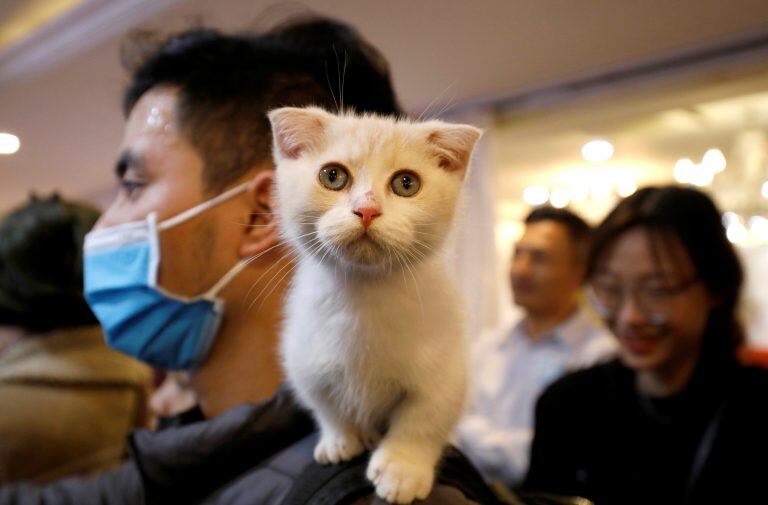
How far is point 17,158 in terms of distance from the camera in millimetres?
1414

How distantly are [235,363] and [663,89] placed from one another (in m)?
1.02

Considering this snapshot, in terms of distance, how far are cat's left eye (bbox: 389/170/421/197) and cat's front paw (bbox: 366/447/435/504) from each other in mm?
276

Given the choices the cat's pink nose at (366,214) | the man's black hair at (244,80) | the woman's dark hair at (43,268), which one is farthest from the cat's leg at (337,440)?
the woman's dark hair at (43,268)

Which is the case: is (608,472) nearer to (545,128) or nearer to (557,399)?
(557,399)

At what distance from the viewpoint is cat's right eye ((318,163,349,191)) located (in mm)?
519

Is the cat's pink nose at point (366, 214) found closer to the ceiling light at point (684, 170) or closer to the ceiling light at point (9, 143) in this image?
the ceiling light at point (684, 170)

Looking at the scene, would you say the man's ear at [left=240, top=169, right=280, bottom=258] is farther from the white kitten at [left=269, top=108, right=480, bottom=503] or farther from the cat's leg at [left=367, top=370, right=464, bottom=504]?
the cat's leg at [left=367, top=370, right=464, bottom=504]

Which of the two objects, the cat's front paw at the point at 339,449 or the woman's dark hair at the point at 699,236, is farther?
the woman's dark hair at the point at 699,236

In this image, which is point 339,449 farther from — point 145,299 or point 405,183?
point 145,299

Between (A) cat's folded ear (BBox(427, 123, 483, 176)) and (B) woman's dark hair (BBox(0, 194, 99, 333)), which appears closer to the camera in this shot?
(A) cat's folded ear (BBox(427, 123, 483, 176))

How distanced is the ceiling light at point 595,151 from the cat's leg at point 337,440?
1.14m

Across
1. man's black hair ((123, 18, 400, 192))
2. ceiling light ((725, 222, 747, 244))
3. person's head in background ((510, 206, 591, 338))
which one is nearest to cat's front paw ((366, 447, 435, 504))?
man's black hair ((123, 18, 400, 192))

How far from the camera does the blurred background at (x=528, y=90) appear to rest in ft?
2.56

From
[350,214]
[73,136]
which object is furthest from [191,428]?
[73,136]
